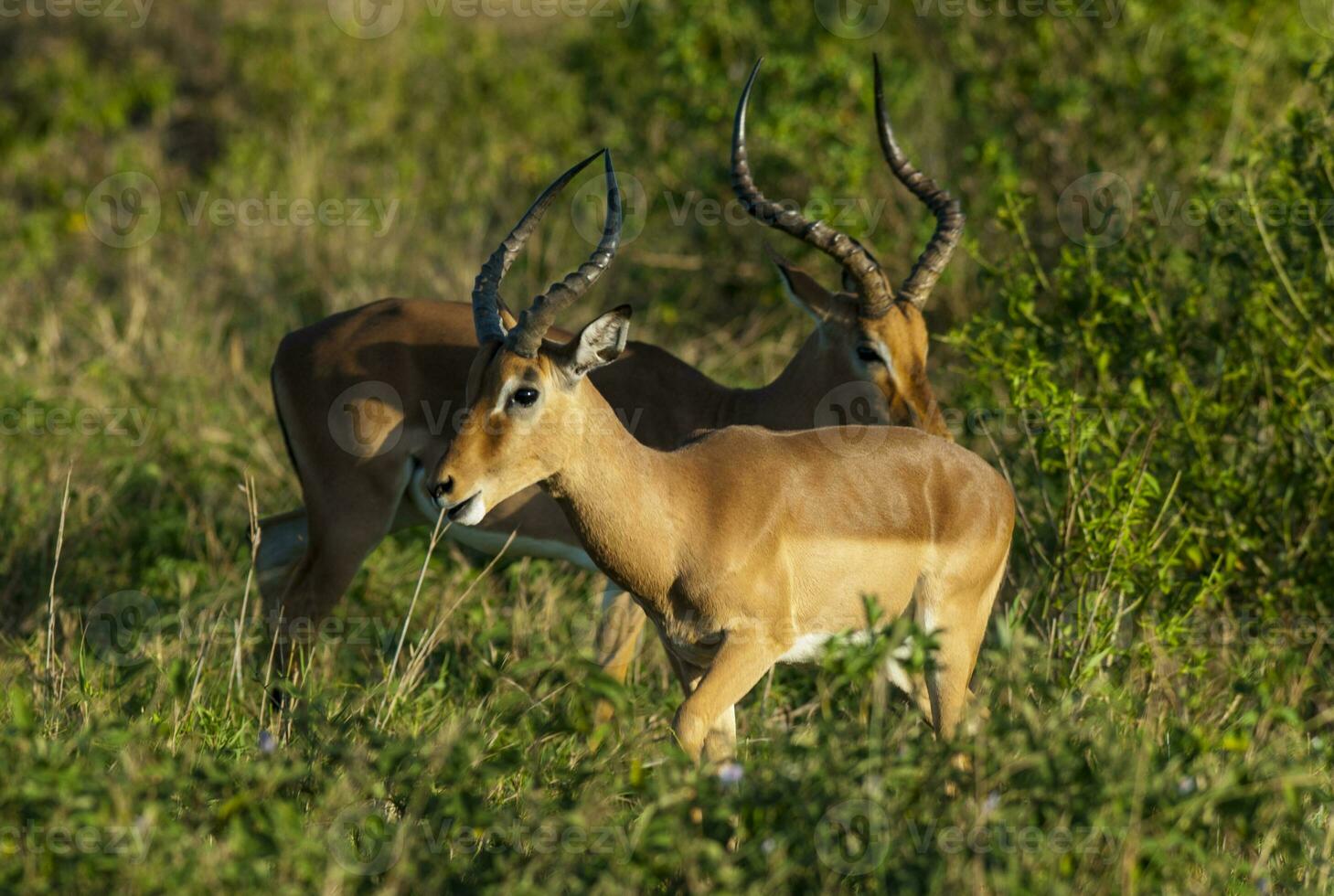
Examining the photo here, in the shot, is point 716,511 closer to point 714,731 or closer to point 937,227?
point 714,731

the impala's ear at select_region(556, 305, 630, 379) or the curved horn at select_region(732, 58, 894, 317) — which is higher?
the impala's ear at select_region(556, 305, 630, 379)

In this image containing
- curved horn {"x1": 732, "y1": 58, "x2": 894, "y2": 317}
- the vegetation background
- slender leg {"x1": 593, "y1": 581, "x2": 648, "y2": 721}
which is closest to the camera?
the vegetation background

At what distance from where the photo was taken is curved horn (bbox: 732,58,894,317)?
616 centimetres

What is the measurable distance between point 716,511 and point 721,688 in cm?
52

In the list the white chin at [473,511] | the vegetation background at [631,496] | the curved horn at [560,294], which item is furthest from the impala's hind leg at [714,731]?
the curved horn at [560,294]

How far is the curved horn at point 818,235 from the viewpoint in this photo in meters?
6.16

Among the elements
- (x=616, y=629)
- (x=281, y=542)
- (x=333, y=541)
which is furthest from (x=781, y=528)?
(x=281, y=542)

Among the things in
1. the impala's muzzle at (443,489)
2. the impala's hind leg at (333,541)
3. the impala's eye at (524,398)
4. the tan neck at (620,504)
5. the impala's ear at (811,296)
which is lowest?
the impala's hind leg at (333,541)

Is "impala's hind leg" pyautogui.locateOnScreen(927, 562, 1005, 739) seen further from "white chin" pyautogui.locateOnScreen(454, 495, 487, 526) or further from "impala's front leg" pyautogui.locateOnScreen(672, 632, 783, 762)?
"white chin" pyautogui.locateOnScreen(454, 495, 487, 526)

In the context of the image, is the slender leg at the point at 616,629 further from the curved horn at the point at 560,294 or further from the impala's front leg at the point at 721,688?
the curved horn at the point at 560,294

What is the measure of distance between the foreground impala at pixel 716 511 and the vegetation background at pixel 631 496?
1.02ft

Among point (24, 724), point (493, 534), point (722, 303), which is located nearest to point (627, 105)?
point (722, 303)

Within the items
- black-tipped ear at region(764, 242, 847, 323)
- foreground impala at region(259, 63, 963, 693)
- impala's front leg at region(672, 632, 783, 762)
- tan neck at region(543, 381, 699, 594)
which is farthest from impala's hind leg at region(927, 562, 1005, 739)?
black-tipped ear at region(764, 242, 847, 323)

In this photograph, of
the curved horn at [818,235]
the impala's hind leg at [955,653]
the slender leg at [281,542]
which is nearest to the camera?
the impala's hind leg at [955,653]
